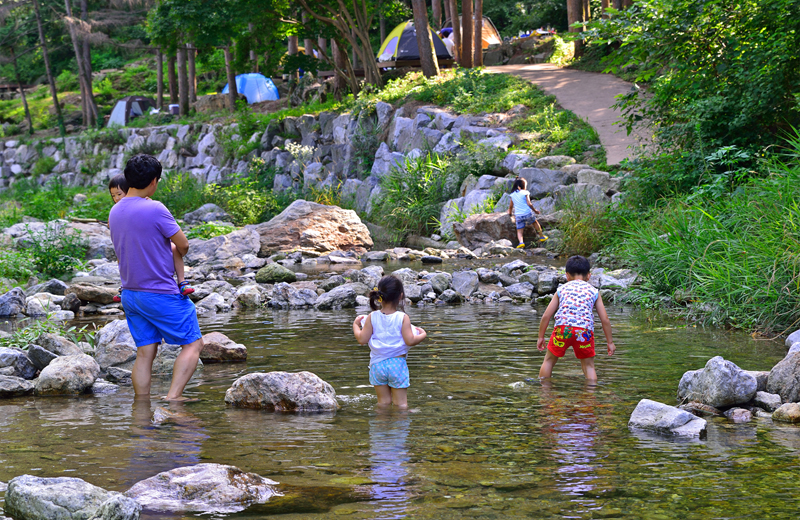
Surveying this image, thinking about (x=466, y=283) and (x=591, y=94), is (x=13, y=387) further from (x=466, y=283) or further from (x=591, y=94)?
(x=591, y=94)

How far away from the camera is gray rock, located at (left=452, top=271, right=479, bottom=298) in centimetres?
1160

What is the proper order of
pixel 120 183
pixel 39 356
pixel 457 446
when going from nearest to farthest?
pixel 457 446 < pixel 120 183 < pixel 39 356

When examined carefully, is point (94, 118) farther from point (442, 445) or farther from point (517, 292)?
point (442, 445)

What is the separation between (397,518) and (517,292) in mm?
8361

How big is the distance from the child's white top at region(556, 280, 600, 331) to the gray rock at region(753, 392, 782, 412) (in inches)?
57.7

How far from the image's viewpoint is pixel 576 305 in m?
6.25

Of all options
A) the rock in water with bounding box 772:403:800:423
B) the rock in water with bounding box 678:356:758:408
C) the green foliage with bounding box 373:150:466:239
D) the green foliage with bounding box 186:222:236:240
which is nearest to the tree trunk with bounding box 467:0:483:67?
the green foliage with bounding box 373:150:466:239

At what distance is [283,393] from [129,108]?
45.8 m

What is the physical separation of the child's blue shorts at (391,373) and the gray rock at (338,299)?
5701 mm


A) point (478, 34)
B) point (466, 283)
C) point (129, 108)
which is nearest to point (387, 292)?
point (466, 283)

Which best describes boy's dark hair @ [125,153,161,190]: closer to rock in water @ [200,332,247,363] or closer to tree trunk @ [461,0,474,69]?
rock in water @ [200,332,247,363]

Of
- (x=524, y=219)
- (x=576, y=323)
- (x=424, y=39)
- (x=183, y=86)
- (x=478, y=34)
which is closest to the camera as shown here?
(x=576, y=323)

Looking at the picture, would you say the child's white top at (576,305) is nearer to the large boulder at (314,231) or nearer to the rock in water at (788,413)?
the rock in water at (788,413)

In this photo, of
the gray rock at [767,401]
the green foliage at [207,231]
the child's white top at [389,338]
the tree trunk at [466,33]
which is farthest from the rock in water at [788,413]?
the tree trunk at [466,33]
